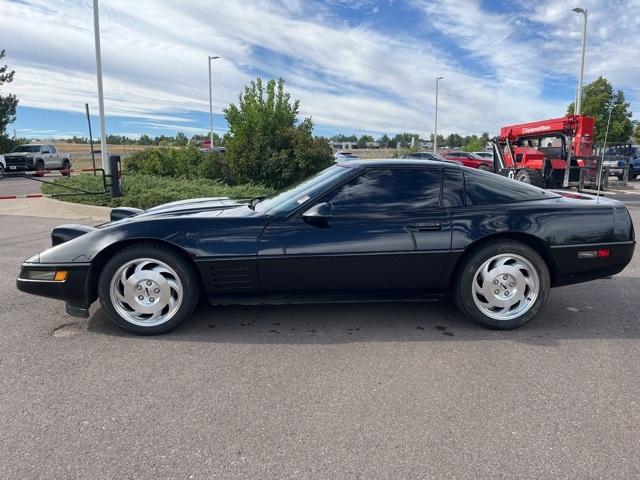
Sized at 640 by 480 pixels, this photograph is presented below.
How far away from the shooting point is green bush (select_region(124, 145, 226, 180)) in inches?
556

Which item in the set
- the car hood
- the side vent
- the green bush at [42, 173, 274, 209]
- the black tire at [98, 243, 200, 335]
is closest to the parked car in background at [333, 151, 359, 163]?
the green bush at [42, 173, 274, 209]

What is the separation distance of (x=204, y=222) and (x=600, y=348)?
308 cm

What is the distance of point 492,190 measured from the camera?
12.8 feet

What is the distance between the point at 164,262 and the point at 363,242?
1510mm

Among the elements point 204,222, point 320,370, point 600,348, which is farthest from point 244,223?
point 600,348

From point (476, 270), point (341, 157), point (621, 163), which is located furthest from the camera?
point (341, 157)

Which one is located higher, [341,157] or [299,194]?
[341,157]

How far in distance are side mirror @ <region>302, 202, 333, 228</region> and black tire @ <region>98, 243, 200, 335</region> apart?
0.97m

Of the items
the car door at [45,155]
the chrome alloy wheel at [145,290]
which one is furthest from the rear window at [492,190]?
the car door at [45,155]

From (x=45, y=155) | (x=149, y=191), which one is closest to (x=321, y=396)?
(x=149, y=191)

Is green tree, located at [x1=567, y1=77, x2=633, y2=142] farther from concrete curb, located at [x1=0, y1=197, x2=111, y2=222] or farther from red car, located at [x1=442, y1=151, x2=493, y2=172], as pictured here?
concrete curb, located at [x1=0, y1=197, x2=111, y2=222]

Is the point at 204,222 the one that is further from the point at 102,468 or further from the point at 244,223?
the point at 102,468

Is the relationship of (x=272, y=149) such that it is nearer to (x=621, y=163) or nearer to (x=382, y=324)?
(x=382, y=324)

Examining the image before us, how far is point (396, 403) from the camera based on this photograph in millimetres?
2699
